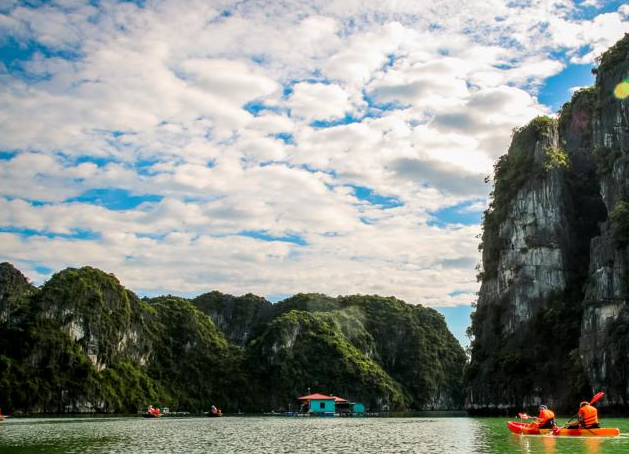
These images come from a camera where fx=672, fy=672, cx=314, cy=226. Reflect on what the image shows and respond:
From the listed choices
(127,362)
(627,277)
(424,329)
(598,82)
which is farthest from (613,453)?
(424,329)

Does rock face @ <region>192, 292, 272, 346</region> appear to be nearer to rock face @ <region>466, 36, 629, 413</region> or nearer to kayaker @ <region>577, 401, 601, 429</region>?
rock face @ <region>466, 36, 629, 413</region>

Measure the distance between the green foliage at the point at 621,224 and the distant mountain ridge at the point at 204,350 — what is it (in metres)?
75.7

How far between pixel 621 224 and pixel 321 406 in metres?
43.0

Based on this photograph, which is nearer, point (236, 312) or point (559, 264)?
point (559, 264)

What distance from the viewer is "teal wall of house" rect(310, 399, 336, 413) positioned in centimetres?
8581

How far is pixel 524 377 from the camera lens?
75.6 meters

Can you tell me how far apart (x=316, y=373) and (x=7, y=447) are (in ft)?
352

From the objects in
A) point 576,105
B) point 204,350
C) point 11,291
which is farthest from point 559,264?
point 11,291

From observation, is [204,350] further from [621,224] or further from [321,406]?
[621,224]

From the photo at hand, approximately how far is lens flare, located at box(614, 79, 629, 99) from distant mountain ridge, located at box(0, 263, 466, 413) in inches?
3114

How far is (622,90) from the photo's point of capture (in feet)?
238

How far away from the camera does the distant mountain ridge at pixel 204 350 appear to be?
326 ft

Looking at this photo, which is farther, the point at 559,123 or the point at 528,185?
the point at 559,123

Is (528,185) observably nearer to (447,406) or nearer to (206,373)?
(206,373)
